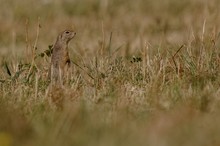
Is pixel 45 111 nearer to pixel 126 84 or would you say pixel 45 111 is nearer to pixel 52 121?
pixel 52 121

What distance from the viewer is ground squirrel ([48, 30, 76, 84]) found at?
5.72 m

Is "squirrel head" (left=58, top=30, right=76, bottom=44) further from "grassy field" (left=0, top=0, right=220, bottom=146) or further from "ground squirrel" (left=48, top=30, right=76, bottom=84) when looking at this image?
"grassy field" (left=0, top=0, right=220, bottom=146)

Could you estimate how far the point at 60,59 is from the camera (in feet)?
19.7

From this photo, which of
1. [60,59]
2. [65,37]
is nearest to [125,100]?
[60,59]

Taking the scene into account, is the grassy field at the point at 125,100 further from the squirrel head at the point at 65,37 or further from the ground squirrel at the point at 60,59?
the squirrel head at the point at 65,37

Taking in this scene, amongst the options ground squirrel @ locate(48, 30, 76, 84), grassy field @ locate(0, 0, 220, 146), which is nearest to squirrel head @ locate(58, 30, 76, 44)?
ground squirrel @ locate(48, 30, 76, 84)

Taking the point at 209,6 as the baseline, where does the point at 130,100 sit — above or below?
below

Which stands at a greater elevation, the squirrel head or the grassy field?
the squirrel head

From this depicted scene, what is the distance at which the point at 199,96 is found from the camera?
181 inches

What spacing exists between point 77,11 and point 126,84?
26.0ft

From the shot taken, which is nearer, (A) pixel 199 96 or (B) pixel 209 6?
(A) pixel 199 96

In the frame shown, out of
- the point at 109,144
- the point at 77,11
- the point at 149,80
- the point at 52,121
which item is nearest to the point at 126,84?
the point at 149,80

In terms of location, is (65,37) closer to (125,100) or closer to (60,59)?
(60,59)

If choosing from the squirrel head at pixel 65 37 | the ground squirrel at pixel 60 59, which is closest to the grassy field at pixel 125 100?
the ground squirrel at pixel 60 59
